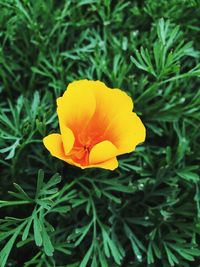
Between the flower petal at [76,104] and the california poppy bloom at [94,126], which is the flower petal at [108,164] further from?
the flower petal at [76,104]

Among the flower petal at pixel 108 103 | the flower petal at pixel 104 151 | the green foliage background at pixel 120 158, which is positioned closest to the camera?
the flower petal at pixel 104 151

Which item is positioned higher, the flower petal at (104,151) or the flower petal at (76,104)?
the flower petal at (76,104)

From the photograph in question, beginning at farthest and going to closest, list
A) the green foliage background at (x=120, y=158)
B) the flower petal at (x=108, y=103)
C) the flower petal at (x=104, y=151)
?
the green foliage background at (x=120, y=158) → the flower petal at (x=108, y=103) → the flower petal at (x=104, y=151)

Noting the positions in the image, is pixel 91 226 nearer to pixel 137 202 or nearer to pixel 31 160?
pixel 137 202

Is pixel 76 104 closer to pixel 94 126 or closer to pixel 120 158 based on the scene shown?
pixel 94 126

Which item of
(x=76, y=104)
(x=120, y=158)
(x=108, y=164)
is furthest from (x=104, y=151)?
(x=120, y=158)

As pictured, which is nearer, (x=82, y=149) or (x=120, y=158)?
(x=82, y=149)

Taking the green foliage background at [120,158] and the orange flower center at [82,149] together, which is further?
the green foliage background at [120,158]

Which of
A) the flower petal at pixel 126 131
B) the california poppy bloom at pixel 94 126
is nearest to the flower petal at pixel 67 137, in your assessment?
the california poppy bloom at pixel 94 126
